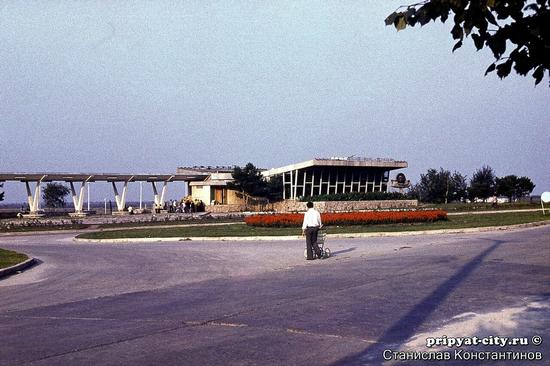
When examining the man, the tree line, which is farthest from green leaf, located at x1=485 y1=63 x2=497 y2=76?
the tree line

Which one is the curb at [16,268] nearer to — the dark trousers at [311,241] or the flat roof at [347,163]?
the dark trousers at [311,241]

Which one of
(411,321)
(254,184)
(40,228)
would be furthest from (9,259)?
(254,184)

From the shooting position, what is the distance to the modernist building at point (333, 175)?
69.6 meters

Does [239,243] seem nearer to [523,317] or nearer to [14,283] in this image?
[14,283]

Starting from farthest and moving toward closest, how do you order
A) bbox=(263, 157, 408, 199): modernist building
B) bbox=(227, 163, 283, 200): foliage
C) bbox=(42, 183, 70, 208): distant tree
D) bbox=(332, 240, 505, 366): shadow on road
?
bbox=(42, 183, 70, 208): distant tree < bbox=(263, 157, 408, 199): modernist building < bbox=(227, 163, 283, 200): foliage < bbox=(332, 240, 505, 366): shadow on road

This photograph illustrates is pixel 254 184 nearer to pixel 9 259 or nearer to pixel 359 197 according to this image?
pixel 359 197

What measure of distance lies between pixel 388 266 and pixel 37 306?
26.1 ft

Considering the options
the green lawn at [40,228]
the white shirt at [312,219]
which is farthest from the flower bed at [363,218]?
the green lawn at [40,228]

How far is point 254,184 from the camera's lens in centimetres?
6731

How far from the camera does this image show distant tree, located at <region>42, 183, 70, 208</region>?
349 ft

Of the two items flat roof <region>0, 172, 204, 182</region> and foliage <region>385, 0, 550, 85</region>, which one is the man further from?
flat roof <region>0, 172, 204, 182</region>

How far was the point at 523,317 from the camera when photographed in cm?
852

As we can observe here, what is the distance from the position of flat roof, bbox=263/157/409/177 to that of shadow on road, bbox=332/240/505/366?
53980 millimetres

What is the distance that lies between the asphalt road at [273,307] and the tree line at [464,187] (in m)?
67.4
